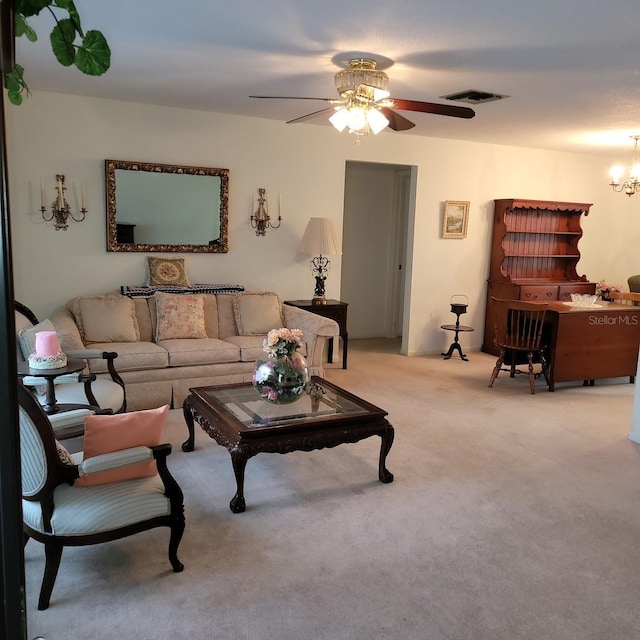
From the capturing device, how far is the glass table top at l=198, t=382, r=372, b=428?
3.30m

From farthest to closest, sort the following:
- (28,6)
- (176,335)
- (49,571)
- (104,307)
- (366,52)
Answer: (176,335) → (104,307) → (366,52) → (49,571) → (28,6)

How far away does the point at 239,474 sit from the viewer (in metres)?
3.02

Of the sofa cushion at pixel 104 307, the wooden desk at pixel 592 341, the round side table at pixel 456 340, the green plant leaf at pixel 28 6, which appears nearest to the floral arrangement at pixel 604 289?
the wooden desk at pixel 592 341

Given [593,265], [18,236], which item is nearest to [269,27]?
[18,236]

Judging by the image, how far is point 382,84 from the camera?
3.96 meters

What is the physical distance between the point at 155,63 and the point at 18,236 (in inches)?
81.6

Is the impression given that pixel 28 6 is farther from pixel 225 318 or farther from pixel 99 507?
pixel 225 318

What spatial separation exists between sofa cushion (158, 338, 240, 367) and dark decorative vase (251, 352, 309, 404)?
1353 mm

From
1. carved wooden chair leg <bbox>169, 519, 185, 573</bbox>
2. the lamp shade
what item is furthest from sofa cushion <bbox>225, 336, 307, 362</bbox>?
carved wooden chair leg <bbox>169, 519, 185, 573</bbox>

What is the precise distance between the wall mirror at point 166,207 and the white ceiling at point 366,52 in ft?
2.07

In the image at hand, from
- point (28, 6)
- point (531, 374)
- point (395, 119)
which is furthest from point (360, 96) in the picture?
point (28, 6)

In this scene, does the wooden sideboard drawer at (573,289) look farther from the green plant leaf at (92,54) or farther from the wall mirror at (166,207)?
the green plant leaf at (92,54)

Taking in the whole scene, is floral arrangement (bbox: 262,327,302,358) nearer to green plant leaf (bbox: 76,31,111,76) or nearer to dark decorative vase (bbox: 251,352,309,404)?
dark decorative vase (bbox: 251,352,309,404)

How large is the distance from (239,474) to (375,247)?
5453 millimetres
